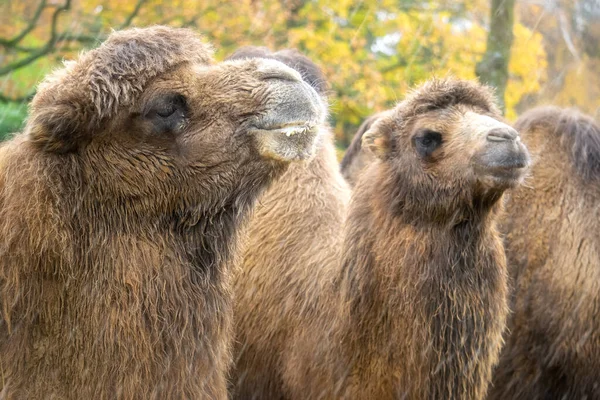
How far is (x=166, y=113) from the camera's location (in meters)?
3.49

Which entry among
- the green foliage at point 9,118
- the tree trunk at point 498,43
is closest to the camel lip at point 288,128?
the green foliage at point 9,118

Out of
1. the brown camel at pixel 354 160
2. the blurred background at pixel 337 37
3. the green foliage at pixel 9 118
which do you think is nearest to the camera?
the brown camel at pixel 354 160

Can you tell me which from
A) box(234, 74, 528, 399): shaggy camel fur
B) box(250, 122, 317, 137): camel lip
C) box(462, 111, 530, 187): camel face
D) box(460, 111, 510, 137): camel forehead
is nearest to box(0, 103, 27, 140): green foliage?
box(234, 74, 528, 399): shaggy camel fur

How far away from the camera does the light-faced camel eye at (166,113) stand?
348 centimetres

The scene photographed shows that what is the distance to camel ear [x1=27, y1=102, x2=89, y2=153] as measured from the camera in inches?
131

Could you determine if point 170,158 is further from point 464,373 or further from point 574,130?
point 574,130

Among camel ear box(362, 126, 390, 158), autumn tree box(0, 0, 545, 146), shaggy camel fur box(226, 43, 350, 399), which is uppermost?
camel ear box(362, 126, 390, 158)

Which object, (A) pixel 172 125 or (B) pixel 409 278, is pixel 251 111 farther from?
(B) pixel 409 278

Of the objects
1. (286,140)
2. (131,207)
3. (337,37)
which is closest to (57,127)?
(131,207)

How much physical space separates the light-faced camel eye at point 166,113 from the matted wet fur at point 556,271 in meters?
3.97

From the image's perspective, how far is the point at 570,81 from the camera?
24500mm

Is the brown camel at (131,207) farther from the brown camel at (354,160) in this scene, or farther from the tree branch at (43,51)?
the tree branch at (43,51)

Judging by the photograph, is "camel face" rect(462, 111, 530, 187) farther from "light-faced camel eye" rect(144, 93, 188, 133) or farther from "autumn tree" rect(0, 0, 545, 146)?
"autumn tree" rect(0, 0, 545, 146)

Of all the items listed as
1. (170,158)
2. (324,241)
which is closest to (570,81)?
(324,241)
